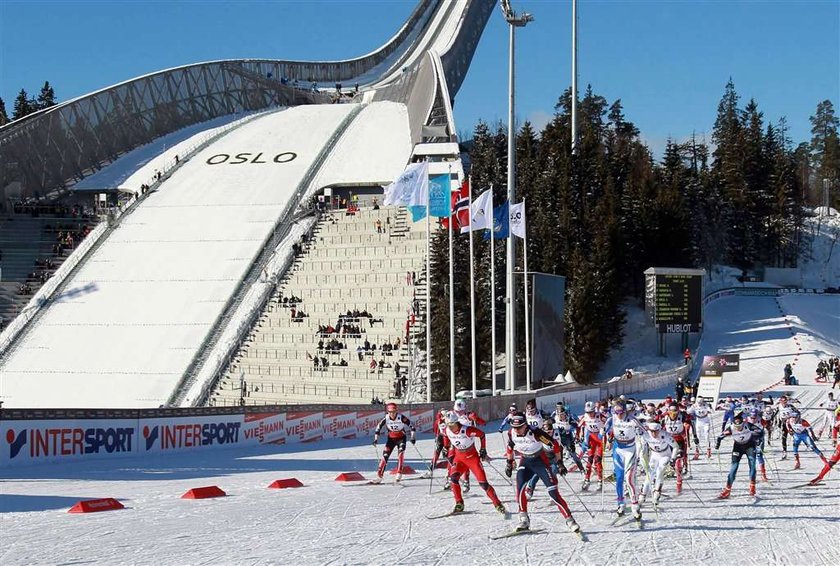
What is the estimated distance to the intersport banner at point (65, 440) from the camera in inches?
854

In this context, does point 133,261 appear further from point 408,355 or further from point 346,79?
point 346,79

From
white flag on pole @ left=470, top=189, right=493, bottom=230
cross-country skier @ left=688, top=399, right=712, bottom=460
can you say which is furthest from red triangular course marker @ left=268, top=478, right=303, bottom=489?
white flag on pole @ left=470, top=189, right=493, bottom=230

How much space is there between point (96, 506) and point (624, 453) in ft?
26.6

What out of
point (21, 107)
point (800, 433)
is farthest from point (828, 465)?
point (21, 107)

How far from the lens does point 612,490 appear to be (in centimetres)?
2061

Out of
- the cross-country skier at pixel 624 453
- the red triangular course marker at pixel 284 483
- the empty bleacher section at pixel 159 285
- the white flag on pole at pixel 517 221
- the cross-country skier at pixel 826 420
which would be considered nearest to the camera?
the cross-country skier at pixel 624 453

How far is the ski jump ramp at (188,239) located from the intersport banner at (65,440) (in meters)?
20.6

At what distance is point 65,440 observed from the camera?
22750mm

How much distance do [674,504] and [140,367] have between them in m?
33.9

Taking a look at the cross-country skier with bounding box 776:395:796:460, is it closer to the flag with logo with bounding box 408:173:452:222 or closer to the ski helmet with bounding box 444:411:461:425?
the ski helmet with bounding box 444:411:461:425

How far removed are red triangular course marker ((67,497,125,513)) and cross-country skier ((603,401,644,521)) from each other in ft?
25.1

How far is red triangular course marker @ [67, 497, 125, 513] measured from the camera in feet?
56.2

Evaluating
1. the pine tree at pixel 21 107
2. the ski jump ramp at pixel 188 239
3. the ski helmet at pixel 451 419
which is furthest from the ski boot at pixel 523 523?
the pine tree at pixel 21 107

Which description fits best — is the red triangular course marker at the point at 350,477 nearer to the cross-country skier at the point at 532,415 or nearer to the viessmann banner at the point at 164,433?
the viessmann banner at the point at 164,433
